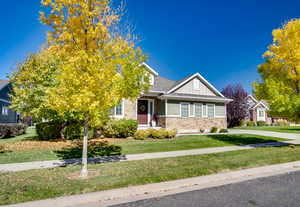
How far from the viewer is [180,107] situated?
19.5m

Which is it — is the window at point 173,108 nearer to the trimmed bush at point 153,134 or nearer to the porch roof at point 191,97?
the porch roof at point 191,97

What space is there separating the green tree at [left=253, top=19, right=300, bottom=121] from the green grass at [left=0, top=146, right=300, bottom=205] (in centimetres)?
318

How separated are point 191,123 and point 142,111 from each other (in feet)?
17.0

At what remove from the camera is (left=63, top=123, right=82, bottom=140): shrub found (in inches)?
521

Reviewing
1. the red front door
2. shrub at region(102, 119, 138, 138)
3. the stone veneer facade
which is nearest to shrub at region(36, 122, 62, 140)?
shrub at region(102, 119, 138, 138)

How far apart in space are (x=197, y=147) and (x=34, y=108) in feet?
34.0

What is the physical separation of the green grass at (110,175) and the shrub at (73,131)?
699cm

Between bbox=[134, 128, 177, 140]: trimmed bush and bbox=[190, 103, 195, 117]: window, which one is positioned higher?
A: bbox=[190, 103, 195, 117]: window

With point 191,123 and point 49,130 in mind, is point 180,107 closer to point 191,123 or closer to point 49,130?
point 191,123

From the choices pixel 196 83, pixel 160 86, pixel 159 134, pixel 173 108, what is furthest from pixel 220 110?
pixel 159 134

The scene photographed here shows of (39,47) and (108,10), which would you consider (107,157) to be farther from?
(39,47)

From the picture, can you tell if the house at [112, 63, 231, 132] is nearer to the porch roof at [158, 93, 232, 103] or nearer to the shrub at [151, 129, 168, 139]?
the porch roof at [158, 93, 232, 103]

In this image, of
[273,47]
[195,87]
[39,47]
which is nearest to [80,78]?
[273,47]

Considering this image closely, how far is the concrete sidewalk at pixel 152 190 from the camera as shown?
3.97m
